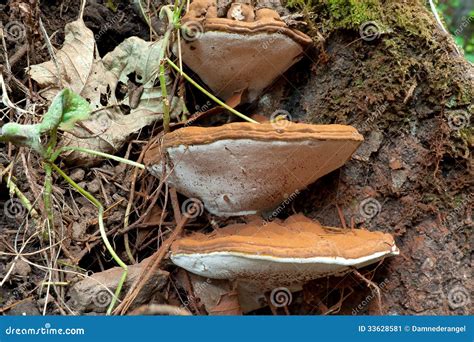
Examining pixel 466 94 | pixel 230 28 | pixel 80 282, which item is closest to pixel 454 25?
pixel 466 94

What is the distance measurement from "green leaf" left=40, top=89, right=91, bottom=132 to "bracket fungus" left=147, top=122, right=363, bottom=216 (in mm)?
388

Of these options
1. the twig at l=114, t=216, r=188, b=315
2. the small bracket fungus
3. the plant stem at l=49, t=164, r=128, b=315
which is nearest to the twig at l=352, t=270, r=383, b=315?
the small bracket fungus

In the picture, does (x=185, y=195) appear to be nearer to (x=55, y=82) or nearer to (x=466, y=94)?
(x=55, y=82)

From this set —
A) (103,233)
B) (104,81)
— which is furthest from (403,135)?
(104,81)

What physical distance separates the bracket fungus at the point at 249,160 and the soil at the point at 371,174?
0.22 meters

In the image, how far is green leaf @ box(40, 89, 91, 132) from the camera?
225 centimetres

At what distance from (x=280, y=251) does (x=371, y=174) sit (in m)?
0.95

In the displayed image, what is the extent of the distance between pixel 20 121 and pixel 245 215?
128 centimetres

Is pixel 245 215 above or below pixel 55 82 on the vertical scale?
below

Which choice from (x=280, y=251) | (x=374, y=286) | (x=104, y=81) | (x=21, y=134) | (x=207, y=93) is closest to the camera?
(x=280, y=251)

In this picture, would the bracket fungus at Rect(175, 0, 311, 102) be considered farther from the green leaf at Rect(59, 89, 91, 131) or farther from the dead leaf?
the green leaf at Rect(59, 89, 91, 131)

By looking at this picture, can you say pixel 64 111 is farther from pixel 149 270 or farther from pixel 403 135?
pixel 403 135

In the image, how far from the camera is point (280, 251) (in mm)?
2072

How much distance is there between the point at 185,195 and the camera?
278cm
